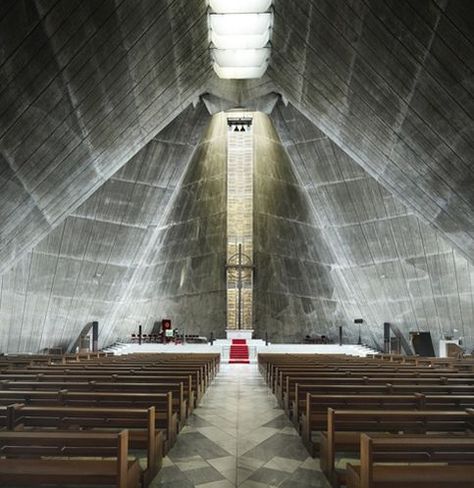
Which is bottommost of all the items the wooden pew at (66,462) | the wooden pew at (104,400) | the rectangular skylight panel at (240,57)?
the wooden pew at (66,462)

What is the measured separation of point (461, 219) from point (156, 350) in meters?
12.7

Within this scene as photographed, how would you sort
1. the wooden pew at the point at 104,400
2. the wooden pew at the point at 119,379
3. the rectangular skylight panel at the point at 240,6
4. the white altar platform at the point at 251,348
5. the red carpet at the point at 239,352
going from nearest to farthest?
the wooden pew at the point at 104,400 < the wooden pew at the point at 119,379 < the rectangular skylight panel at the point at 240,6 < the red carpet at the point at 239,352 < the white altar platform at the point at 251,348

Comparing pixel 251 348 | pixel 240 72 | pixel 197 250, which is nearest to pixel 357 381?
pixel 240 72

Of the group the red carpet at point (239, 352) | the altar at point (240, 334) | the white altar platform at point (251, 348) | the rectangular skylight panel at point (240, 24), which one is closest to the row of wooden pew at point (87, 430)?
the rectangular skylight panel at point (240, 24)

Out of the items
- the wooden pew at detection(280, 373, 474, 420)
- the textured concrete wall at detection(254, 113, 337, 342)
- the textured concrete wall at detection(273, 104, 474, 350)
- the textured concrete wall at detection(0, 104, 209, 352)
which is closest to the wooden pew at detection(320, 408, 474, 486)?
the wooden pew at detection(280, 373, 474, 420)

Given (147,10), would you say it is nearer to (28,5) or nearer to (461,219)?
(28,5)

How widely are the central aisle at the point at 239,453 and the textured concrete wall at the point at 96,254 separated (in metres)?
9.42

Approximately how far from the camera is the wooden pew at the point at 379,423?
3748 mm

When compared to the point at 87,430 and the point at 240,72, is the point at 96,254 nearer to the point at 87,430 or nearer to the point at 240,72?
the point at 240,72

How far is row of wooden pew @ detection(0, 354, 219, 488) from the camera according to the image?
9.11ft

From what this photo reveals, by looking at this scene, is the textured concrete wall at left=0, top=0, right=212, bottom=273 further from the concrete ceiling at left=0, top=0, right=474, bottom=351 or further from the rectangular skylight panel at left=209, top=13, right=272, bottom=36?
the rectangular skylight panel at left=209, top=13, right=272, bottom=36

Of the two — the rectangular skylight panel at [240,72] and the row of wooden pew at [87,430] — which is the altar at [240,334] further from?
the row of wooden pew at [87,430]

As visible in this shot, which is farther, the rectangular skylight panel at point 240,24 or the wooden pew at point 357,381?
the rectangular skylight panel at point 240,24

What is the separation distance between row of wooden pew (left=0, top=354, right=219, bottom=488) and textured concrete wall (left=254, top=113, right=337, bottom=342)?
15.3 m
